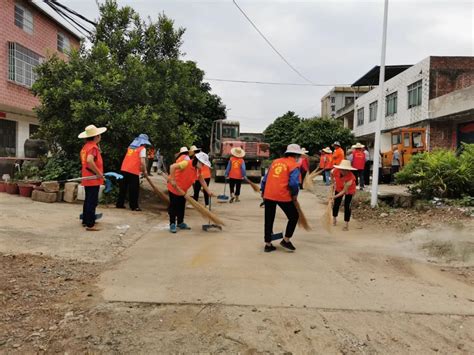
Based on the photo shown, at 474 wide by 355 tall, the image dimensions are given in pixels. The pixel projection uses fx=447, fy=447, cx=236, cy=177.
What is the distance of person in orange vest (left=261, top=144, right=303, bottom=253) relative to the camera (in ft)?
20.4

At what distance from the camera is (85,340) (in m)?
3.34

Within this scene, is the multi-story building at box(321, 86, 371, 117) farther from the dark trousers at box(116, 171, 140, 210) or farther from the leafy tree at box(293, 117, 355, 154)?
the dark trousers at box(116, 171, 140, 210)

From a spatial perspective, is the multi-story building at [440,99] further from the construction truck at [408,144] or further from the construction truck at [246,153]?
the construction truck at [246,153]

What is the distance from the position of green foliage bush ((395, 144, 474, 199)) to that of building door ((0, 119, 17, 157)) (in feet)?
53.2

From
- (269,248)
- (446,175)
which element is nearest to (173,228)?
(269,248)

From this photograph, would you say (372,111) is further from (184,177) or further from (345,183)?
(184,177)

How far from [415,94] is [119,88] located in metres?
18.5

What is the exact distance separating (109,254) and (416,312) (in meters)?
3.71

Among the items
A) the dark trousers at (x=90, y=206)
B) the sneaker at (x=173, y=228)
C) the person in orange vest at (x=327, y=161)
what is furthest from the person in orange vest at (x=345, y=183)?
the person in orange vest at (x=327, y=161)

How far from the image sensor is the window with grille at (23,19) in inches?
715

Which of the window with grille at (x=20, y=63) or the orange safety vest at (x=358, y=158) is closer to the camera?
the orange safety vest at (x=358, y=158)

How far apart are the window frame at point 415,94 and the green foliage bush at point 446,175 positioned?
13.9 m

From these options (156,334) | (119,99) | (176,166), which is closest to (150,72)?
(119,99)

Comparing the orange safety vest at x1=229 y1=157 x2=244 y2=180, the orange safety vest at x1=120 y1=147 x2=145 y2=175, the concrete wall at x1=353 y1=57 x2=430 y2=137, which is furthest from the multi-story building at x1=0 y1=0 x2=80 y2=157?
the concrete wall at x1=353 y1=57 x2=430 y2=137
